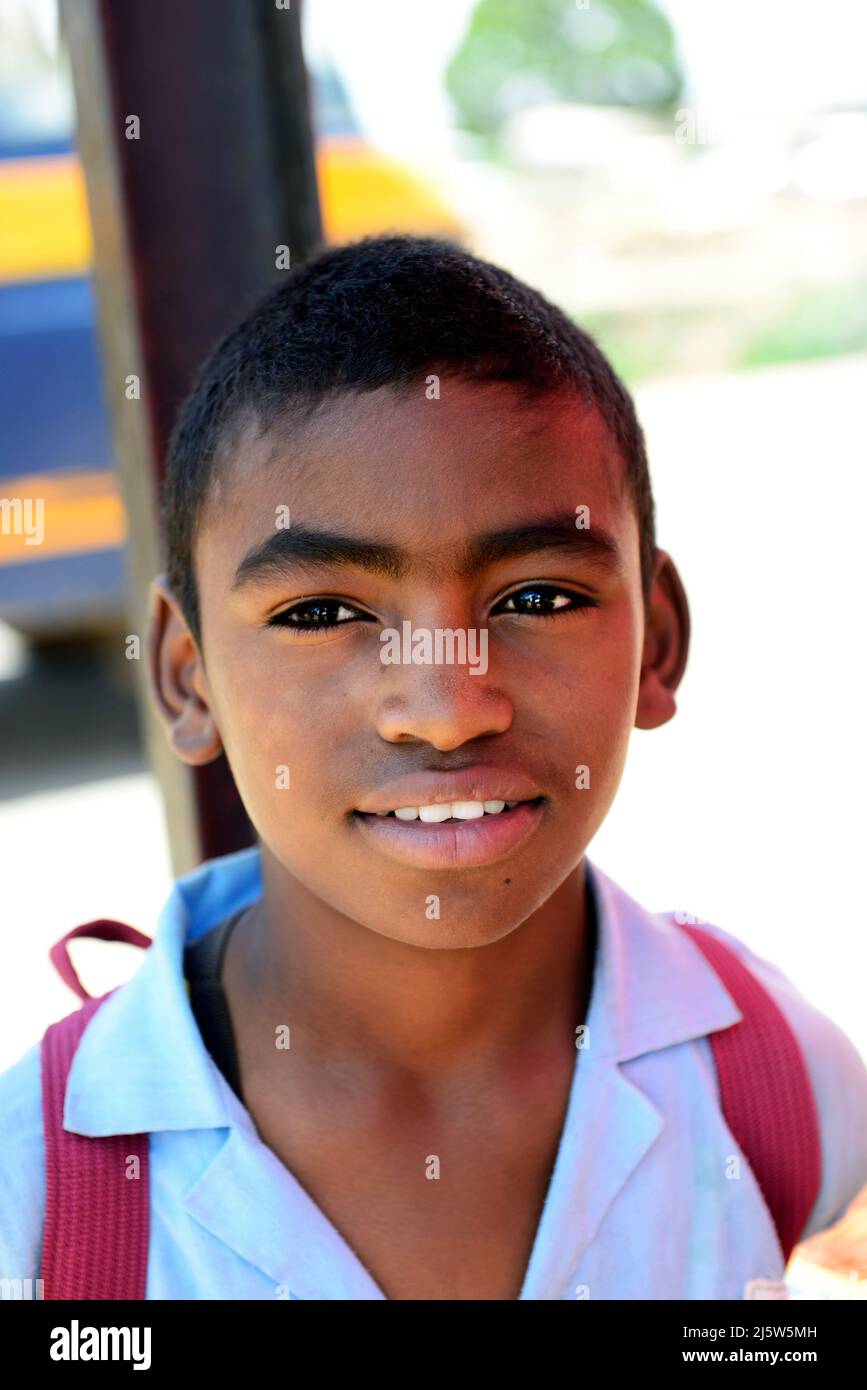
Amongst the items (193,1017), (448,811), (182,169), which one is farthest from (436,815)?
(182,169)

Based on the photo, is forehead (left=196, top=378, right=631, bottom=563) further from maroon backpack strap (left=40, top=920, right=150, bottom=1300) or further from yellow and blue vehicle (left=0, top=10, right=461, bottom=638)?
yellow and blue vehicle (left=0, top=10, right=461, bottom=638)

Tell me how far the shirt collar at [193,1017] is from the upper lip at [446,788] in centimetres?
36

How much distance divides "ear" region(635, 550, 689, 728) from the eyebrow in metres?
0.26

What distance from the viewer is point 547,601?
4.61 ft

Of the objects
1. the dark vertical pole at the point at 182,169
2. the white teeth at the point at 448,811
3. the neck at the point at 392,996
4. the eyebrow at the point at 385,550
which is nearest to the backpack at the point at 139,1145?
the neck at the point at 392,996

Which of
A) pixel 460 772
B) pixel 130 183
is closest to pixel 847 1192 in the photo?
pixel 460 772

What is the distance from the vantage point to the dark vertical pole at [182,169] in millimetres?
1845

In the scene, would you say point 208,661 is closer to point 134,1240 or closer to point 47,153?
point 134,1240

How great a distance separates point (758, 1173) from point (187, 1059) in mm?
617

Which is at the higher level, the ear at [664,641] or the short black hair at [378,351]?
the short black hair at [378,351]

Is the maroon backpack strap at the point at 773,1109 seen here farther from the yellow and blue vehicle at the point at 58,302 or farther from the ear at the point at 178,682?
the yellow and blue vehicle at the point at 58,302

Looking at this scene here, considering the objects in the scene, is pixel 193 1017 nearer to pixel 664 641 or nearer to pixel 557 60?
pixel 664 641

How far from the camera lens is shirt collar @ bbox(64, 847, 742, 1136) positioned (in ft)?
4.72

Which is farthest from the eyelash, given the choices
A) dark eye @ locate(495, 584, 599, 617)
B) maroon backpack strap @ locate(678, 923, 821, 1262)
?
maroon backpack strap @ locate(678, 923, 821, 1262)
